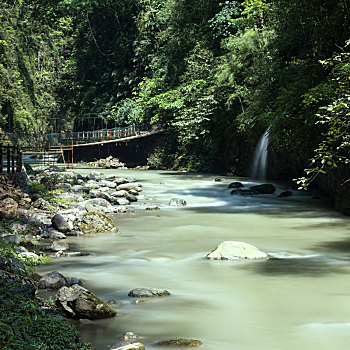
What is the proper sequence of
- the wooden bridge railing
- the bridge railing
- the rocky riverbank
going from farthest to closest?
1. the bridge railing
2. the wooden bridge railing
3. the rocky riverbank

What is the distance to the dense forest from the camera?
15.8m

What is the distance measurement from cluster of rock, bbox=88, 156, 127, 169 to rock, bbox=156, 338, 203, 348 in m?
39.6

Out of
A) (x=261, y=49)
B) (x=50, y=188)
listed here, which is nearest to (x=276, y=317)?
(x=50, y=188)

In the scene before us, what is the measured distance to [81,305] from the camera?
6.37 metres

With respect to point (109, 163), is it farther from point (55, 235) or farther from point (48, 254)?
point (48, 254)

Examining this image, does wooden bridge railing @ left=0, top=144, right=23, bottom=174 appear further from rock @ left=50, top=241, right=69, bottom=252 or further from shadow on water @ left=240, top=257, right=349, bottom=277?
shadow on water @ left=240, top=257, right=349, bottom=277

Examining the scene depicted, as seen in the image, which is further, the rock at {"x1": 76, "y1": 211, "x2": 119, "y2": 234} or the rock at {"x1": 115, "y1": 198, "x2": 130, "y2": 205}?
the rock at {"x1": 115, "y1": 198, "x2": 130, "y2": 205}

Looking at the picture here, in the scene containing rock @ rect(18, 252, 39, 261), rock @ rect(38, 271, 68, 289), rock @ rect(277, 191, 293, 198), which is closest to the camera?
rock @ rect(38, 271, 68, 289)

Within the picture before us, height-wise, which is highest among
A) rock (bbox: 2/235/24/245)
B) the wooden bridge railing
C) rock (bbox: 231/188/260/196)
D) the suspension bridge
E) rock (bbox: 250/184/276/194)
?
the suspension bridge

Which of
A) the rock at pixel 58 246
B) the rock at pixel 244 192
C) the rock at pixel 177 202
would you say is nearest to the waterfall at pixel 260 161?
the rock at pixel 244 192

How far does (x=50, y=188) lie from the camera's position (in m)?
20.3

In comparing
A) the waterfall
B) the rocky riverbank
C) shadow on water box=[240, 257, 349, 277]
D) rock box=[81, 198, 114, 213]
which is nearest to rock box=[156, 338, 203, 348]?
the rocky riverbank

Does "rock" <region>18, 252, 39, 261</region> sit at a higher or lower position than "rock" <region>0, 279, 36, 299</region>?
lower

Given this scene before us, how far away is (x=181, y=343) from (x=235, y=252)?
476cm
